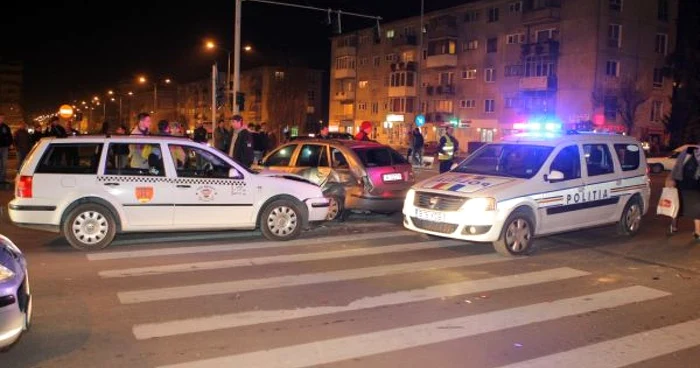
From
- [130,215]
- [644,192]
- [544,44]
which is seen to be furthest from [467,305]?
[544,44]

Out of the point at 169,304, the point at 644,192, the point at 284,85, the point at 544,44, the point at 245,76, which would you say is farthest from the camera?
the point at 245,76

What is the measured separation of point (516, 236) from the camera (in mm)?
9211

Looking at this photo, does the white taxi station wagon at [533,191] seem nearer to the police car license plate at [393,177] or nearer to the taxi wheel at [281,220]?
the police car license plate at [393,177]

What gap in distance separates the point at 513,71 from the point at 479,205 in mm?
47205

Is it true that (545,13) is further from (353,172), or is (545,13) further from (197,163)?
(197,163)

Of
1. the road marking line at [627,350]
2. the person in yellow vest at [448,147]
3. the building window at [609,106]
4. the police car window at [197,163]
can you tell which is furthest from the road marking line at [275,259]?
the building window at [609,106]

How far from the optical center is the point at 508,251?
9.16m

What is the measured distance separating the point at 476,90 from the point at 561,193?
164 feet

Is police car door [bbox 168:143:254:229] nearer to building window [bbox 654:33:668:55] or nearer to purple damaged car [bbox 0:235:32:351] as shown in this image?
purple damaged car [bbox 0:235:32:351]

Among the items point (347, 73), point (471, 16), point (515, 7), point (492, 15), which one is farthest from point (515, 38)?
point (347, 73)

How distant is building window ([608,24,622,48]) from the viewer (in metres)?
46.1

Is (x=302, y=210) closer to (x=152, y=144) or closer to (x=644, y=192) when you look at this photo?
(x=152, y=144)

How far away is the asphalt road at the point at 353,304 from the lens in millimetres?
5172

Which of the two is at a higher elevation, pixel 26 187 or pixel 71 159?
pixel 71 159
